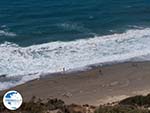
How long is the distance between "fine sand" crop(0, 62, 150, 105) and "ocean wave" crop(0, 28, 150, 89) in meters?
1.81

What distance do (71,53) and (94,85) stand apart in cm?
724

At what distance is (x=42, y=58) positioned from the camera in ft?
112

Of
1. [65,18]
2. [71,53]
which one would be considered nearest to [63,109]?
[71,53]

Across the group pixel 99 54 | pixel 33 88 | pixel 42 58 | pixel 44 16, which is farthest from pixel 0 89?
pixel 44 16

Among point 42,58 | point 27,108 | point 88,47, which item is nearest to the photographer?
point 27,108

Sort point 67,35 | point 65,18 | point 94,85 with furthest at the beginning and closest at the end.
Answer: point 65,18 < point 67,35 < point 94,85

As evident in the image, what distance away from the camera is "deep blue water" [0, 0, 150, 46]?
3872cm

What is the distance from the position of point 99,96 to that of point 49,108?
9425 mm

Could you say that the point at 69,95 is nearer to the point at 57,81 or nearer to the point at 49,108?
the point at 57,81

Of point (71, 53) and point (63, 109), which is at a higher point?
point (63, 109)

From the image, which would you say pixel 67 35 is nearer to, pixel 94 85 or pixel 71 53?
pixel 71 53

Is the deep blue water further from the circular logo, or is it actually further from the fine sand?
the circular logo

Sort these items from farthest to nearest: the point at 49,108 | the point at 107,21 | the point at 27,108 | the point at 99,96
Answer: the point at 107,21 < the point at 99,96 < the point at 49,108 < the point at 27,108

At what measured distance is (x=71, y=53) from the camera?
1387 inches
